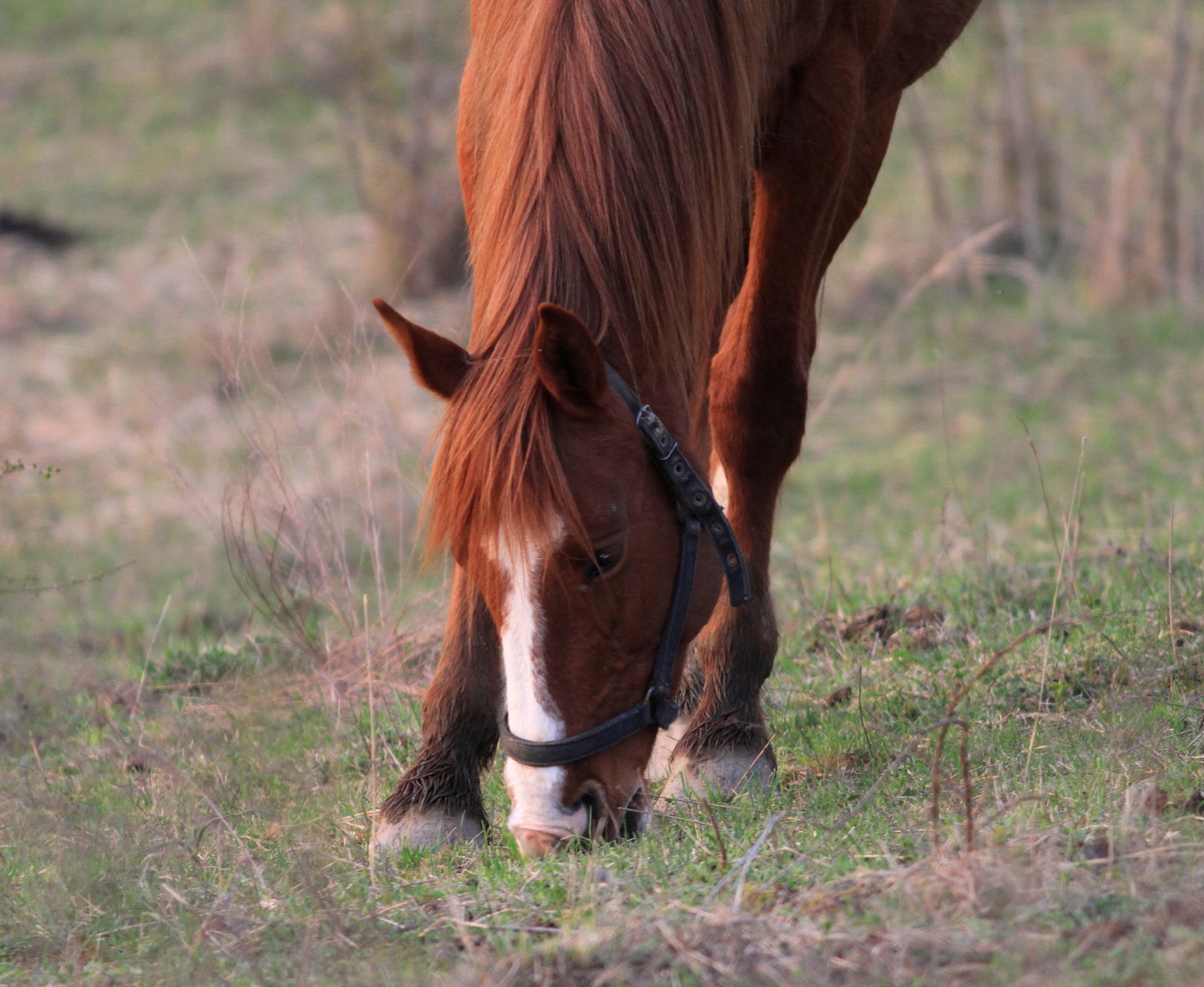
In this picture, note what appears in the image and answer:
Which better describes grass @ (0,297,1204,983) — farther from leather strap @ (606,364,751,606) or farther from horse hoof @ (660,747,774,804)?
leather strap @ (606,364,751,606)

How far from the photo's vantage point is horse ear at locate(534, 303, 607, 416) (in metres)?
2.05

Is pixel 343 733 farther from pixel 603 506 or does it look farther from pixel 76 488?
pixel 76 488

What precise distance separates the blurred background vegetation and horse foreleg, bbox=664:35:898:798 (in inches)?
39.0

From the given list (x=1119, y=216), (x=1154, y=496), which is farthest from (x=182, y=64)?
(x=1154, y=496)

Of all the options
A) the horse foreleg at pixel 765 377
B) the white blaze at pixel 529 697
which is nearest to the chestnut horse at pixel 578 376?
the white blaze at pixel 529 697

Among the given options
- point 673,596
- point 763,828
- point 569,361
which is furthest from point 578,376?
point 763,828

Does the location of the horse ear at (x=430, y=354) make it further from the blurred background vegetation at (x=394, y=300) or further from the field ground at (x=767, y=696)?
the blurred background vegetation at (x=394, y=300)

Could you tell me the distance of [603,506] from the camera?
2182mm

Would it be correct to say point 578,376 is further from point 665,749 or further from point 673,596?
point 665,749

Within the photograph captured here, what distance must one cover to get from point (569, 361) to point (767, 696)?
5.22ft

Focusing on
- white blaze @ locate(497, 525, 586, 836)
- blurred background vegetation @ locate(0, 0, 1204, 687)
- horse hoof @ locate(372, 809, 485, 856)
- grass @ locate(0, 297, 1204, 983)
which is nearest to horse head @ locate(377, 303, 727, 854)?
white blaze @ locate(497, 525, 586, 836)

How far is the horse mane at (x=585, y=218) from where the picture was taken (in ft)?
7.07

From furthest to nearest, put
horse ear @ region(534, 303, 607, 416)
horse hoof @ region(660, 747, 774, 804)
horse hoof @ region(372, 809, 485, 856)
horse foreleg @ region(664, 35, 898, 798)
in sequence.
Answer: horse foreleg @ region(664, 35, 898, 798)
horse hoof @ region(660, 747, 774, 804)
horse hoof @ region(372, 809, 485, 856)
horse ear @ region(534, 303, 607, 416)

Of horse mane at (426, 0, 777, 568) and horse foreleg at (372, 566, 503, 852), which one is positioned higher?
horse mane at (426, 0, 777, 568)
